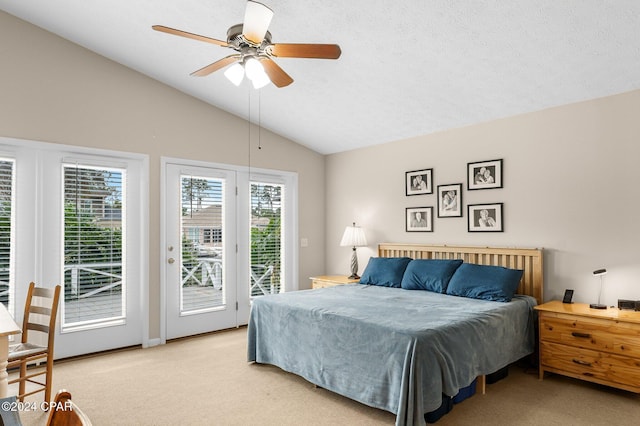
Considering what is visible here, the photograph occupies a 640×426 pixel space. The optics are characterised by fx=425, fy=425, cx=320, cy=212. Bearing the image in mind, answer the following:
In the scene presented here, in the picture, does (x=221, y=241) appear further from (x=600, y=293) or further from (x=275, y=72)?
(x=600, y=293)

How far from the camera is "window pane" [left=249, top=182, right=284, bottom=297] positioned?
18.1 feet

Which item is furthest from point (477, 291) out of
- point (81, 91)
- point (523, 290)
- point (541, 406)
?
point (81, 91)

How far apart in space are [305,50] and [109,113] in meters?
2.69

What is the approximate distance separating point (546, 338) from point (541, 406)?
64cm

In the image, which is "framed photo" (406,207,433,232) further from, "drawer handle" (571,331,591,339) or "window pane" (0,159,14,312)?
"window pane" (0,159,14,312)

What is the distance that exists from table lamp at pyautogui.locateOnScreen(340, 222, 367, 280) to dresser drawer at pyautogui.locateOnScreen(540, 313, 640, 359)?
2.41 meters

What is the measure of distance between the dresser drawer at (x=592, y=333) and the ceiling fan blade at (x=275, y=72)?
2821 mm

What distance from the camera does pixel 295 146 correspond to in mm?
5969

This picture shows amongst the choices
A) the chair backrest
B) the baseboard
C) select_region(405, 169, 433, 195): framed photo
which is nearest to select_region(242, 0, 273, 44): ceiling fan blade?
the chair backrest

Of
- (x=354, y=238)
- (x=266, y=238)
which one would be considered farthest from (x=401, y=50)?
(x=266, y=238)

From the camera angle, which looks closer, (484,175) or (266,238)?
(484,175)

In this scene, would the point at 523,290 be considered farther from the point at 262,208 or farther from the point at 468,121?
the point at 262,208

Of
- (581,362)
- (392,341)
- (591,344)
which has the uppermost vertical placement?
(392,341)

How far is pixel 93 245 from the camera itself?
425 centimetres
